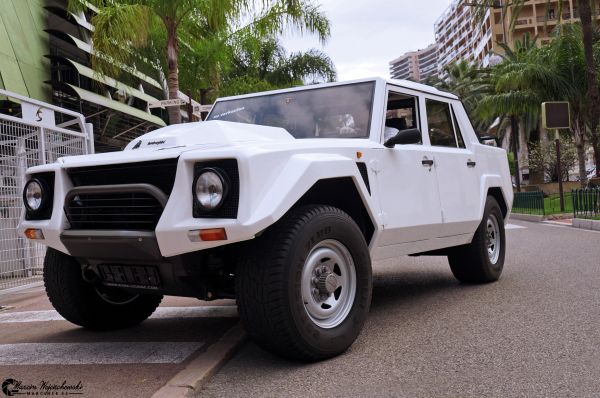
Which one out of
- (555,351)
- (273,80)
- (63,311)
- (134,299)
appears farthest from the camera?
(273,80)

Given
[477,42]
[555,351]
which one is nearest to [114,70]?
[555,351]

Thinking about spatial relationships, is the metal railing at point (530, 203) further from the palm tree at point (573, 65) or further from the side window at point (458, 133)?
the side window at point (458, 133)

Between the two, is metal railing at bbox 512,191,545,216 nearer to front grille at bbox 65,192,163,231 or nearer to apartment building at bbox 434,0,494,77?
front grille at bbox 65,192,163,231

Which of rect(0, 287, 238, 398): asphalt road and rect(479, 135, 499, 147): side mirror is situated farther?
rect(479, 135, 499, 147): side mirror

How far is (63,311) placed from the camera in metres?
4.80

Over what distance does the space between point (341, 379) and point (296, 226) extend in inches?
36.0

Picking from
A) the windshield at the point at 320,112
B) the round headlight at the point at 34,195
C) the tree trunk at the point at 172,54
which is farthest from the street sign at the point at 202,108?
the round headlight at the point at 34,195

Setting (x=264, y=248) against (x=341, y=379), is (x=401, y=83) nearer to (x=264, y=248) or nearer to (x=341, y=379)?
(x=264, y=248)

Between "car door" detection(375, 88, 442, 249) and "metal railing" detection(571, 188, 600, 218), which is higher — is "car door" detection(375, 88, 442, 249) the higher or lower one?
the higher one

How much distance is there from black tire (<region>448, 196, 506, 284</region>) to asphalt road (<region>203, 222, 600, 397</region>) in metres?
0.14

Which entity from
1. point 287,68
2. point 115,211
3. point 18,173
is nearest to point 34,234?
point 115,211

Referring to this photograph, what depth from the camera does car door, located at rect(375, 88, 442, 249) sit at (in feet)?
15.6

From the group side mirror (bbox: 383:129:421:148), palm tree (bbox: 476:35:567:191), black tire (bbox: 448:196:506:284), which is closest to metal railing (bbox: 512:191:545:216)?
palm tree (bbox: 476:35:567:191)

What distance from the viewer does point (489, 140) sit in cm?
750
